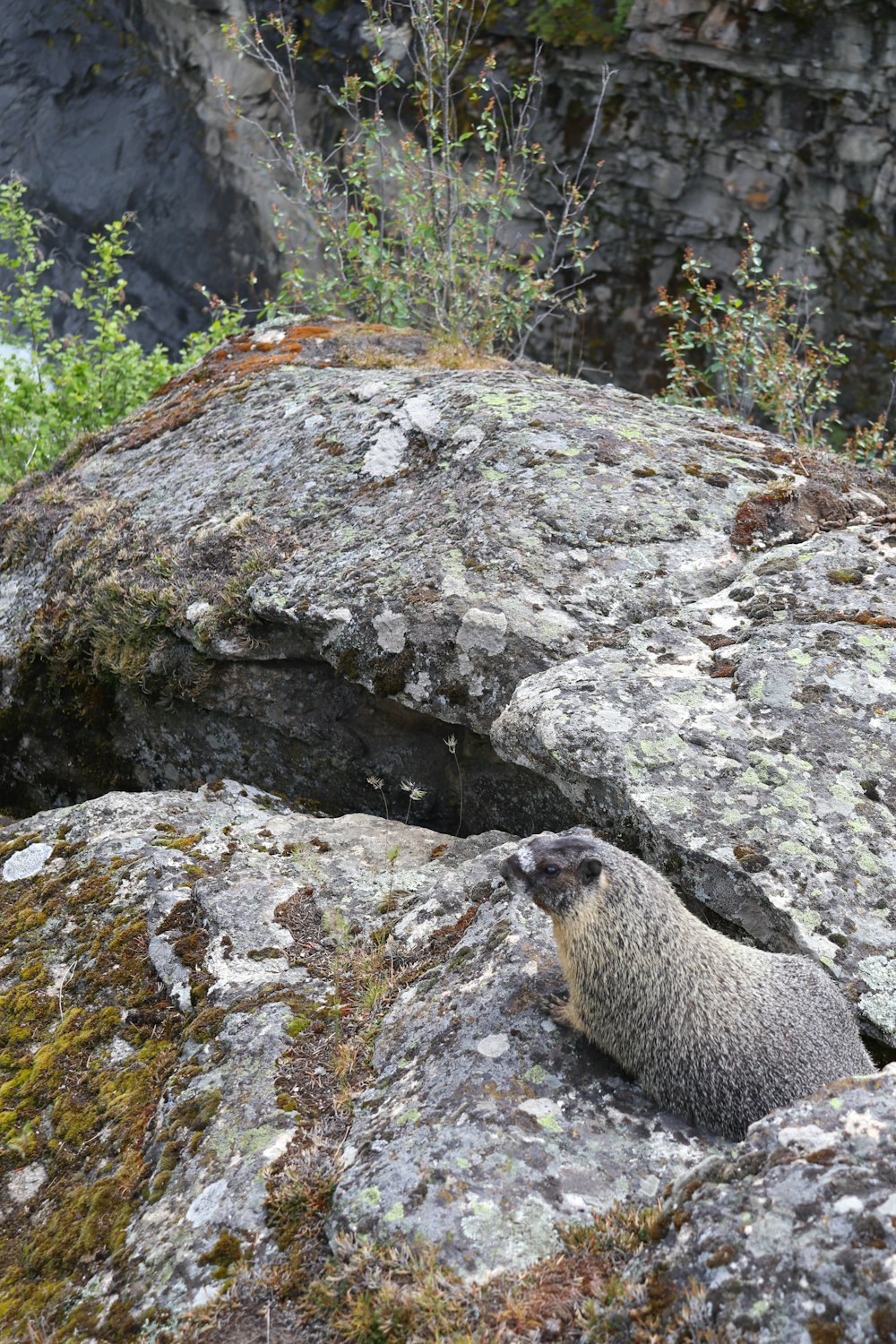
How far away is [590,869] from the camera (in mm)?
4707

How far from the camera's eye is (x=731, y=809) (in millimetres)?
5230

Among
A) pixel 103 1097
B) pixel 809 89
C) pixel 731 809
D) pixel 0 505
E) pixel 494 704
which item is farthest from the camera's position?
pixel 809 89

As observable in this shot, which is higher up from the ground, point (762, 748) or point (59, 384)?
point (762, 748)

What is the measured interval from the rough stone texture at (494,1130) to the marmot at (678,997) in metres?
0.18

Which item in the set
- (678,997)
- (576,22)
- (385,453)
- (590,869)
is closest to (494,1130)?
(678,997)

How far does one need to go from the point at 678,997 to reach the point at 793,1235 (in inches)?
57.2

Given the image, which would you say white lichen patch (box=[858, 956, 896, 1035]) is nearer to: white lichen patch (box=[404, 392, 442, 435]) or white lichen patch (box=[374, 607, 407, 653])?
white lichen patch (box=[374, 607, 407, 653])

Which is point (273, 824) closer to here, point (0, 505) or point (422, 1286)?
point (422, 1286)

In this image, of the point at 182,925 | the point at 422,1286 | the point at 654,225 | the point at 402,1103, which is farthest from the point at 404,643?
the point at 654,225

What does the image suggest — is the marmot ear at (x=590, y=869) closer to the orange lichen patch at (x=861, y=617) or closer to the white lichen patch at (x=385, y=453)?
the orange lichen patch at (x=861, y=617)

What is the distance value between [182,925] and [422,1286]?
2666 millimetres

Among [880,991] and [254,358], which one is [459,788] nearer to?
[880,991]

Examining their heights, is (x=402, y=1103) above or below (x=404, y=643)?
below

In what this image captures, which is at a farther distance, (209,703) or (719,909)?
(209,703)
